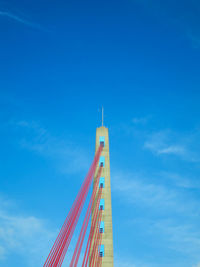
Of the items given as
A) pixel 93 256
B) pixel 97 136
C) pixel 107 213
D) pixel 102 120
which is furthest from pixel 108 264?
pixel 102 120

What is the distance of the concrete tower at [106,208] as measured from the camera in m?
31.4

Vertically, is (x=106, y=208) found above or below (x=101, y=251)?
above

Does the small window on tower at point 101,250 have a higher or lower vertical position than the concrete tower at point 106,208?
lower

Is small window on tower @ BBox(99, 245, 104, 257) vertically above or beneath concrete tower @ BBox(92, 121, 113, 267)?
beneath

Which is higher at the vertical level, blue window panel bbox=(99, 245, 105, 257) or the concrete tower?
the concrete tower

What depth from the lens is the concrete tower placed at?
31359mm

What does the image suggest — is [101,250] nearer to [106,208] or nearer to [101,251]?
[101,251]

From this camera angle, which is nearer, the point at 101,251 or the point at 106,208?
the point at 101,251

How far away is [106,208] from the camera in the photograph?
32.9 meters

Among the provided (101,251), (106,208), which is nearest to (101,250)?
(101,251)

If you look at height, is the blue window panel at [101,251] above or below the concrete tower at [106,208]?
below

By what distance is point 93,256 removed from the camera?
102 feet

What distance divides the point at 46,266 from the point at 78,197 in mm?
7161

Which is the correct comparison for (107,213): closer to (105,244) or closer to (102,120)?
(105,244)
